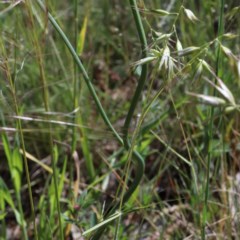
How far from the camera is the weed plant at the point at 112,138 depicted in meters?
1.11

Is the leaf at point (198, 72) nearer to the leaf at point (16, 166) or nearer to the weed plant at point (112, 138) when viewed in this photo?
the weed plant at point (112, 138)

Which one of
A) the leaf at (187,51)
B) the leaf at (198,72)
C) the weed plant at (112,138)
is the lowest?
the weed plant at (112,138)

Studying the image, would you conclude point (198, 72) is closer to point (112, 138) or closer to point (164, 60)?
point (164, 60)

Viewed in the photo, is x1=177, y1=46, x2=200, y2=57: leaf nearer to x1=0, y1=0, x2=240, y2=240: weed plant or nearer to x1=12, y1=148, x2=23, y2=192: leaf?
x1=0, y1=0, x2=240, y2=240: weed plant

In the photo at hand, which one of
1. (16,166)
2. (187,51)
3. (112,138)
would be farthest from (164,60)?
(16,166)

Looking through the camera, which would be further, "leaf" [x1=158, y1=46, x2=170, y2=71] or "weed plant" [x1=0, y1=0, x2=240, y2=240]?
"weed plant" [x1=0, y1=0, x2=240, y2=240]

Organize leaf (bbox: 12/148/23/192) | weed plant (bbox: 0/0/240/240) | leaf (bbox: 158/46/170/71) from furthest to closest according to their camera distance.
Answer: leaf (bbox: 12/148/23/192) → weed plant (bbox: 0/0/240/240) → leaf (bbox: 158/46/170/71)

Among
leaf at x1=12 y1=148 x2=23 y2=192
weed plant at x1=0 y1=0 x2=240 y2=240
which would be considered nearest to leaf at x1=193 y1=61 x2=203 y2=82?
weed plant at x1=0 y1=0 x2=240 y2=240

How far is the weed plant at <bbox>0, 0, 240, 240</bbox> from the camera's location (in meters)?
1.11

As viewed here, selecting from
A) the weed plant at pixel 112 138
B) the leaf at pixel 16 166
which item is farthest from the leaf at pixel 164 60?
the leaf at pixel 16 166

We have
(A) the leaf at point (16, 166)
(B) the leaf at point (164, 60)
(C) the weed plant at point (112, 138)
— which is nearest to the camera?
(B) the leaf at point (164, 60)

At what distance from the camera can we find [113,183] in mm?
1771

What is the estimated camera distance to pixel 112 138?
1.14 m

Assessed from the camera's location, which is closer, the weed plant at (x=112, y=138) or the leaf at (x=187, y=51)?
the leaf at (x=187, y=51)
